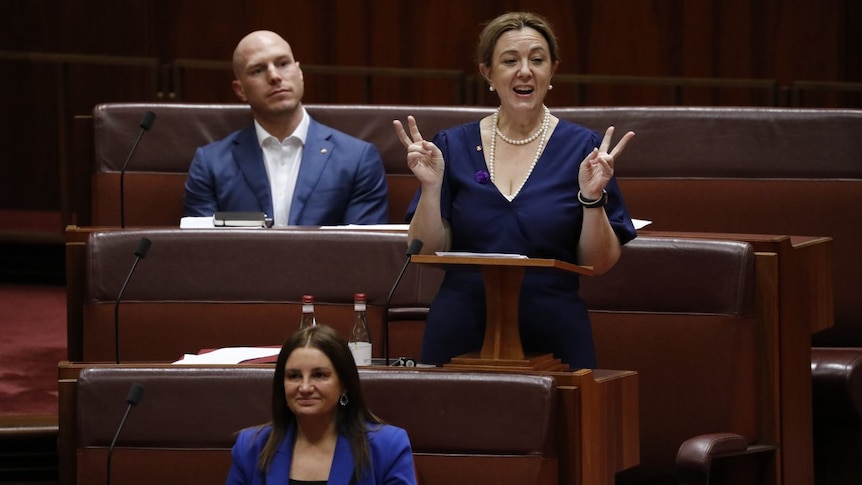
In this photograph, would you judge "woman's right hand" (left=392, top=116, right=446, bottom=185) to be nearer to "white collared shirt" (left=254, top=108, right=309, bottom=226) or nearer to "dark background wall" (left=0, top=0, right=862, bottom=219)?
"white collared shirt" (left=254, top=108, right=309, bottom=226)

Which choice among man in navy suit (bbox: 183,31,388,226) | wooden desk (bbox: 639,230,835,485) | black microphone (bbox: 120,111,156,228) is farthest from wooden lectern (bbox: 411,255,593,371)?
black microphone (bbox: 120,111,156,228)

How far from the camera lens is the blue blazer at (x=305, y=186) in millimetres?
2402

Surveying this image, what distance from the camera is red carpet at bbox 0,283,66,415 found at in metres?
2.36

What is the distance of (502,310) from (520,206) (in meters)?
0.17

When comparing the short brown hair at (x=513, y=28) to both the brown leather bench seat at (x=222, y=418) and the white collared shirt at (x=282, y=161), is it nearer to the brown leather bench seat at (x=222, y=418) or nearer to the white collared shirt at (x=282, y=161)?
the brown leather bench seat at (x=222, y=418)

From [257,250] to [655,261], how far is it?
1.81 ft

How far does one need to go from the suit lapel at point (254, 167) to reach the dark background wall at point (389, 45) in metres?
1.19

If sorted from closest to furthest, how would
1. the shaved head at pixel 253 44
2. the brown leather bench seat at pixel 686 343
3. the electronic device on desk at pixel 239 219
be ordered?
the brown leather bench seat at pixel 686 343 < the electronic device on desk at pixel 239 219 < the shaved head at pixel 253 44

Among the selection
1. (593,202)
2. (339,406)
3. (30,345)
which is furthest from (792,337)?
(30,345)

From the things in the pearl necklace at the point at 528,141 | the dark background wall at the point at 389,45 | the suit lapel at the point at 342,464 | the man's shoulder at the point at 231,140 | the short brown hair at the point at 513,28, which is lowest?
the suit lapel at the point at 342,464

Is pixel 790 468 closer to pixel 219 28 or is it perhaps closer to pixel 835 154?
pixel 835 154

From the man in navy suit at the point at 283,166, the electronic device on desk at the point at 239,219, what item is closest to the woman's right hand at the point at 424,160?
the electronic device on desk at the point at 239,219

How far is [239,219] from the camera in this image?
7.09ft

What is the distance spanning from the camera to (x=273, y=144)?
2.46 m
